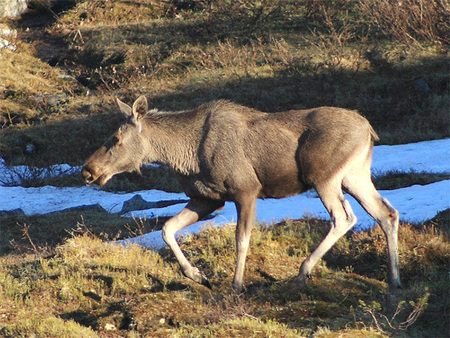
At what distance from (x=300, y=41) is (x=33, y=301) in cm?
2038

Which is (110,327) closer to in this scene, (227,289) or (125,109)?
(227,289)

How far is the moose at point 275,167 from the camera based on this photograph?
278 inches

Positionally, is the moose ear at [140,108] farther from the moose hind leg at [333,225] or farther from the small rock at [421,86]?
the small rock at [421,86]

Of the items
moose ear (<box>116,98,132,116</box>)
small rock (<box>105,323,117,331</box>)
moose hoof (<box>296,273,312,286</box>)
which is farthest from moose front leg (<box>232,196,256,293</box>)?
moose ear (<box>116,98,132,116</box>)

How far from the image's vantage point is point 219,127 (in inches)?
291

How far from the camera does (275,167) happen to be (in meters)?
7.14

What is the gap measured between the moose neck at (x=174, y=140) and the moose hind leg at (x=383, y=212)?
2080mm

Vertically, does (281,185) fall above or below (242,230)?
above

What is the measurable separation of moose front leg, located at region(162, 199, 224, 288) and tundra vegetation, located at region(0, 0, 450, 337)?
160 millimetres

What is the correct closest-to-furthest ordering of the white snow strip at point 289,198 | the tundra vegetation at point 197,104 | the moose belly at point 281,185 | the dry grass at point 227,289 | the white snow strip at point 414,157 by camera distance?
the dry grass at point 227,289 → the tundra vegetation at point 197,104 → the moose belly at point 281,185 → the white snow strip at point 289,198 → the white snow strip at point 414,157

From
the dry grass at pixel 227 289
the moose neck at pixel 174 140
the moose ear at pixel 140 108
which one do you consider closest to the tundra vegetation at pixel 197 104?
the dry grass at pixel 227 289

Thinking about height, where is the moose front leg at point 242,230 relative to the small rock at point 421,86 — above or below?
above

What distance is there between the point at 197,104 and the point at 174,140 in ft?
45.4

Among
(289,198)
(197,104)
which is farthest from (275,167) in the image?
(197,104)
